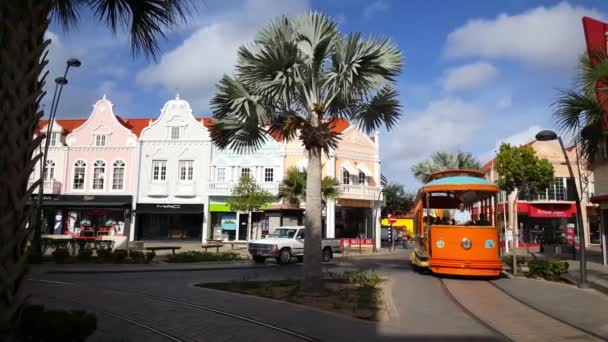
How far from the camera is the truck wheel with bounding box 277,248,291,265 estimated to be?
2328 cm

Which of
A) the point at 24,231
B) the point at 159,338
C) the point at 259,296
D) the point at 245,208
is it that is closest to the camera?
the point at 24,231

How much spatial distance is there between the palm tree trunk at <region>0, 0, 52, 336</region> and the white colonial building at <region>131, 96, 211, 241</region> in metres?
38.3

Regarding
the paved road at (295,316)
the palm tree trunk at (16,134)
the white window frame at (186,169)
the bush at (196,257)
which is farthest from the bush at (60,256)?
the white window frame at (186,169)

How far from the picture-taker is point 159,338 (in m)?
7.54

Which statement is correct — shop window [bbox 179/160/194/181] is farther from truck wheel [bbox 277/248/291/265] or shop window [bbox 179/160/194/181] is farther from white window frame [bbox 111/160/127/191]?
truck wheel [bbox 277/248/291/265]

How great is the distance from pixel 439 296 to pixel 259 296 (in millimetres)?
4380

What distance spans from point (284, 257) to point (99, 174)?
27.2m

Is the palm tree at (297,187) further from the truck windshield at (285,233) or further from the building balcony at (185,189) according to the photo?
the building balcony at (185,189)

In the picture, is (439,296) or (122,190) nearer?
(439,296)

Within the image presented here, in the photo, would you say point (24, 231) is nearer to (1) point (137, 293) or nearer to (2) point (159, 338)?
(2) point (159, 338)

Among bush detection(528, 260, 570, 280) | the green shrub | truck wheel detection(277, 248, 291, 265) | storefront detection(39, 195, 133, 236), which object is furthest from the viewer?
storefront detection(39, 195, 133, 236)

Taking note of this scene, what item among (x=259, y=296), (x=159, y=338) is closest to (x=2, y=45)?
(x=159, y=338)

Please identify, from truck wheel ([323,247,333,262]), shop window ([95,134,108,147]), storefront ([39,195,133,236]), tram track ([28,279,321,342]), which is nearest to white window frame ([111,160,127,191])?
storefront ([39,195,133,236])

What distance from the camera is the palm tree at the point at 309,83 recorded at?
40.3 ft
